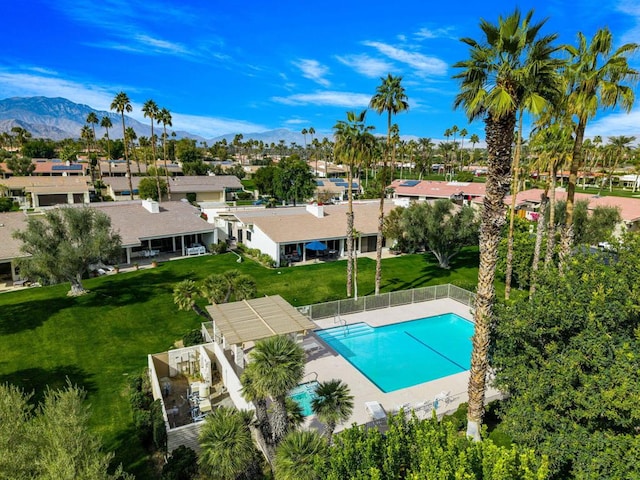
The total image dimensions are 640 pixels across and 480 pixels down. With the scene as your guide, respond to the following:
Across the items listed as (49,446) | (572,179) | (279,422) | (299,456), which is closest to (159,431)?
(279,422)

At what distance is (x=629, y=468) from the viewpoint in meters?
10.5

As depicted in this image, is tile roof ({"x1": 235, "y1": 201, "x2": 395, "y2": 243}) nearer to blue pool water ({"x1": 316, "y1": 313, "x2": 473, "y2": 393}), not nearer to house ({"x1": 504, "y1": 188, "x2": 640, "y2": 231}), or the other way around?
blue pool water ({"x1": 316, "y1": 313, "x2": 473, "y2": 393})

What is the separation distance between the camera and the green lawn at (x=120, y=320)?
64.3ft

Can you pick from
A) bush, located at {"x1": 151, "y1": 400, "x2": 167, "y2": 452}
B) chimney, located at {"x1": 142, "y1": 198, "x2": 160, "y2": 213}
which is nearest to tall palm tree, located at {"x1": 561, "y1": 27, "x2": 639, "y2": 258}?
bush, located at {"x1": 151, "y1": 400, "x2": 167, "y2": 452}

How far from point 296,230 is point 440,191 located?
157ft

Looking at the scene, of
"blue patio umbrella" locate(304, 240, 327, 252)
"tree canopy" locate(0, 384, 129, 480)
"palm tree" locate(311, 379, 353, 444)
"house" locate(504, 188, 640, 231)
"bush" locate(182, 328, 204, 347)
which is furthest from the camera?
"house" locate(504, 188, 640, 231)

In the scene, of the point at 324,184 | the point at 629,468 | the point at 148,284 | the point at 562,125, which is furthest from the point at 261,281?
the point at 324,184

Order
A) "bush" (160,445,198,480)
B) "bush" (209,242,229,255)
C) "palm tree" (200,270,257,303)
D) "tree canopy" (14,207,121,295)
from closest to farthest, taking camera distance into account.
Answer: "bush" (160,445,198,480) → "palm tree" (200,270,257,303) → "tree canopy" (14,207,121,295) → "bush" (209,242,229,255)

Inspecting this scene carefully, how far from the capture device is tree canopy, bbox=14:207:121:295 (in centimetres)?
2759

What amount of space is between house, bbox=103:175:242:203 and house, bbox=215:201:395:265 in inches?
1118

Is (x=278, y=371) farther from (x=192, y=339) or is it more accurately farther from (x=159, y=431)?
(x=192, y=339)

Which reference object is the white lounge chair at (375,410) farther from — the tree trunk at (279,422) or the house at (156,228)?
the house at (156,228)

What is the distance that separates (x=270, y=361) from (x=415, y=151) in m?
155

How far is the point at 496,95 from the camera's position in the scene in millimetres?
12195
